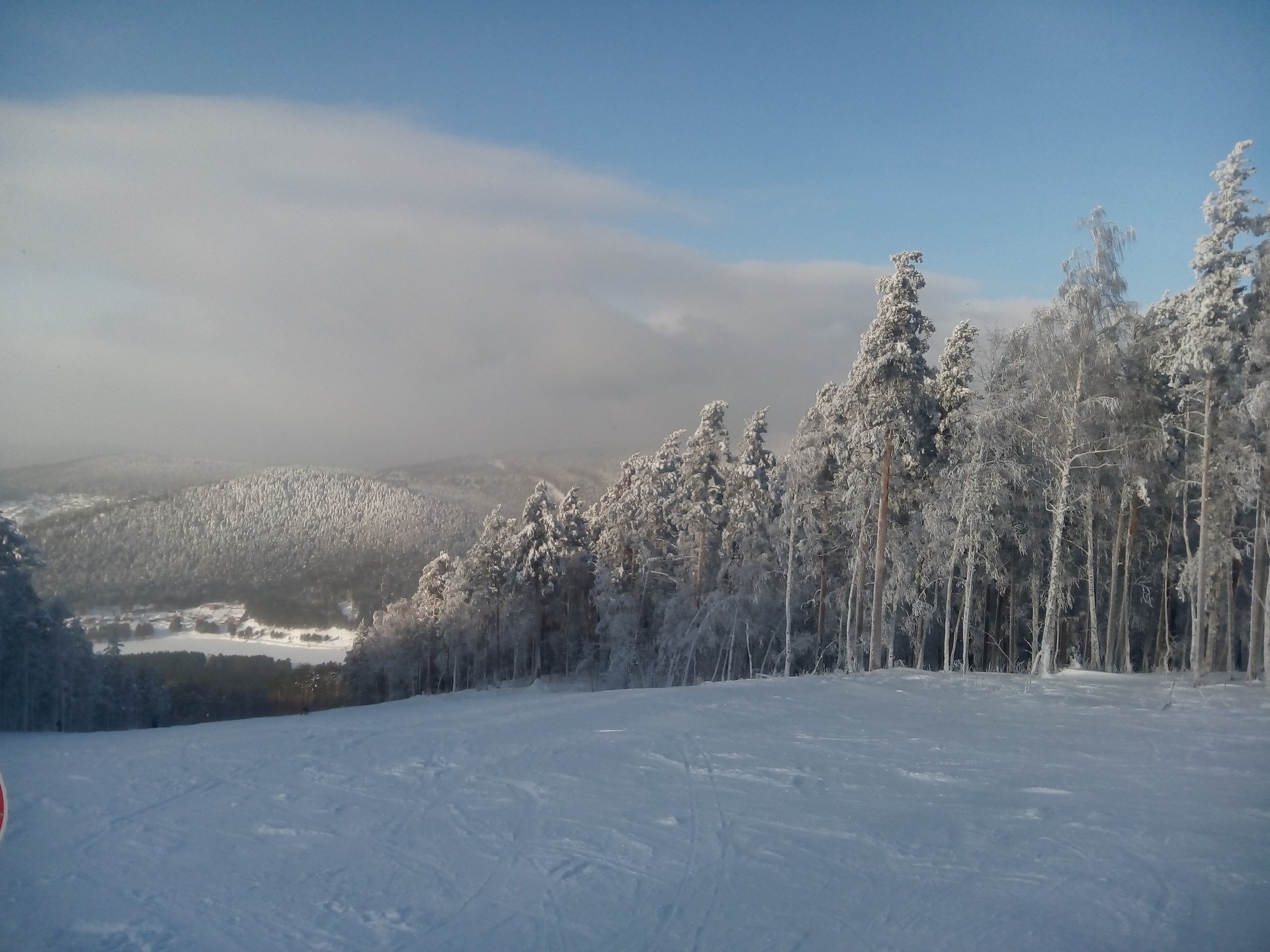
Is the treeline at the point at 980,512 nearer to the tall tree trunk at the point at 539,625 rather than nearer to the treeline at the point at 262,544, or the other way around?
the tall tree trunk at the point at 539,625

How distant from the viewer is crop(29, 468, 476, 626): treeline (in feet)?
121

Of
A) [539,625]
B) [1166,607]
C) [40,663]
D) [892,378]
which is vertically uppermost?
[892,378]

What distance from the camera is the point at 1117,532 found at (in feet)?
98.6

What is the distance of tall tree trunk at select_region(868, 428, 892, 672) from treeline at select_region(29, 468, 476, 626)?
2756 centimetres

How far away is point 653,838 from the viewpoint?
360 inches

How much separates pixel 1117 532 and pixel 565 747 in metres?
24.6

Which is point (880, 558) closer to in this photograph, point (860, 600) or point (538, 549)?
point (860, 600)

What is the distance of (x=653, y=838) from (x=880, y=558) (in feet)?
60.1

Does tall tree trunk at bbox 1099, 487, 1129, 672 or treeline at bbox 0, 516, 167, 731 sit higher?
tall tree trunk at bbox 1099, 487, 1129, 672

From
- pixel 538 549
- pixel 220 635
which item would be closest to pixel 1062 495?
pixel 538 549

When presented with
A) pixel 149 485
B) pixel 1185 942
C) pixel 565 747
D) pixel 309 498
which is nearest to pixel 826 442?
pixel 565 747

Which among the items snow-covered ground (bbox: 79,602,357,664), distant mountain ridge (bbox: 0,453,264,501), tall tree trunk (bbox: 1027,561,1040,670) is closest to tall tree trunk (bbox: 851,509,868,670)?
tall tree trunk (bbox: 1027,561,1040,670)

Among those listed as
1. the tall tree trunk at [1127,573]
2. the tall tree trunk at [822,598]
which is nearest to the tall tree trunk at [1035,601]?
the tall tree trunk at [1127,573]

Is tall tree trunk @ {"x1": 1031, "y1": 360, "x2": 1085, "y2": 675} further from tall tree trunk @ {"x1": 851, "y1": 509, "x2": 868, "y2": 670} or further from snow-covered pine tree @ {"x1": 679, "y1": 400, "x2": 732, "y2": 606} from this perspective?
snow-covered pine tree @ {"x1": 679, "y1": 400, "x2": 732, "y2": 606}
